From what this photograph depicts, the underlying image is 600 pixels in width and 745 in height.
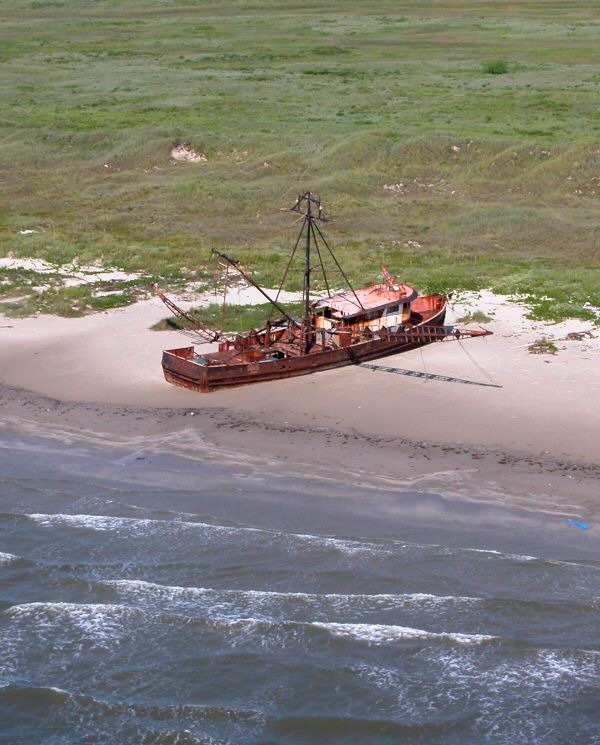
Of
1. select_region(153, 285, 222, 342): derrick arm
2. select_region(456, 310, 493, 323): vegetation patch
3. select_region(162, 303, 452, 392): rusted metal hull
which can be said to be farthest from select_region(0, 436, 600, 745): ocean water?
select_region(456, 310, 493, 323): vegetation patch

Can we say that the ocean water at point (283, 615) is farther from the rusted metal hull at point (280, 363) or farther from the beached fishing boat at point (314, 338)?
the beached fishing boat at point (314, 338)

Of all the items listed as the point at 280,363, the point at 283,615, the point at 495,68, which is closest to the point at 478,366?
the point at 280,363

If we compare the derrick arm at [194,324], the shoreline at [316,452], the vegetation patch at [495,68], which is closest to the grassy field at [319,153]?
the vegetation patch at [495,68]

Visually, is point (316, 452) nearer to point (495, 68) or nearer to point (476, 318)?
point (476, 318)

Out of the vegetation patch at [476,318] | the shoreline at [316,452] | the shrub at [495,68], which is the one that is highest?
the shrub at [495,68]

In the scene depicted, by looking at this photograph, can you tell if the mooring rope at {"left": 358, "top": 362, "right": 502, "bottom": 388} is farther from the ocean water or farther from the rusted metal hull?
the ocean water
